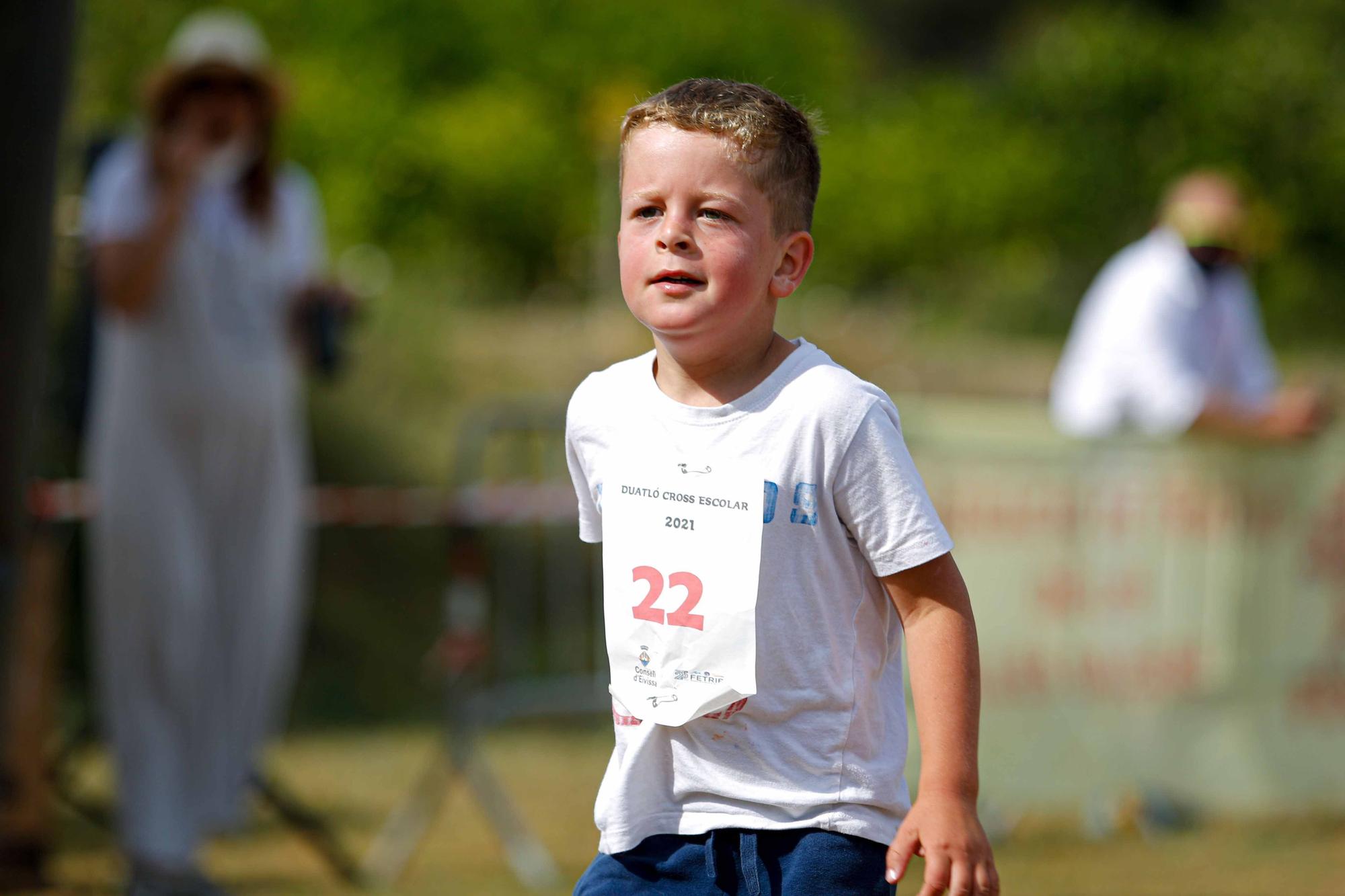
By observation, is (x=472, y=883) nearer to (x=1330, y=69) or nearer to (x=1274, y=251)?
(x=1274, y=251)

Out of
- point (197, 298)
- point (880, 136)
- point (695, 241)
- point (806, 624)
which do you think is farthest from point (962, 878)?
point (880, 136)

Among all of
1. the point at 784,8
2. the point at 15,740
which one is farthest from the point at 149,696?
the point at 784,8

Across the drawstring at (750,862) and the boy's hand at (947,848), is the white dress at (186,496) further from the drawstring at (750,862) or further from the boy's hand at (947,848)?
the boy's hand at (947,848)

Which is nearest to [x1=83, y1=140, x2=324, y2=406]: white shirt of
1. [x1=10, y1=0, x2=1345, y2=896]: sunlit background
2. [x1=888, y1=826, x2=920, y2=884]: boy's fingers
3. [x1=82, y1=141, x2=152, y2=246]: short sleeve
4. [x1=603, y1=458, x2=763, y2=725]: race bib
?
[x1=82, y1=141, x2=152, y2=246]: short sleeve

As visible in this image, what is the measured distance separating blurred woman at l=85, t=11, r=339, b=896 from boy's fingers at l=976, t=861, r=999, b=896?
3300 millimetres

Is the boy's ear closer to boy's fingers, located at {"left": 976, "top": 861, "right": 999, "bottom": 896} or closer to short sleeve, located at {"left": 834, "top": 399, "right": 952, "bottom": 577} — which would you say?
short sleeve, located at {"left": 834, "top": 399, "right": 952, "bottom": 577}

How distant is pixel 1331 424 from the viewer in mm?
5805

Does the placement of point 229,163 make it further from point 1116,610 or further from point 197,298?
point 1116,610

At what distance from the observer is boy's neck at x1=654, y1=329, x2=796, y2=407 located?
196 cm

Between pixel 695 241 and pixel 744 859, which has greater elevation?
pixel 695 241

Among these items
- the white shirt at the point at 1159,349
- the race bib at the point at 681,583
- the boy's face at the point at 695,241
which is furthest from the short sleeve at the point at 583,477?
the white shirt at the point at 1159,349

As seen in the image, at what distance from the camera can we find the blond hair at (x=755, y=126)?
188 centimetres

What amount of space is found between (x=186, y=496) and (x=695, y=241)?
10.8ft

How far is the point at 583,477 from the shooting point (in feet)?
6.98
